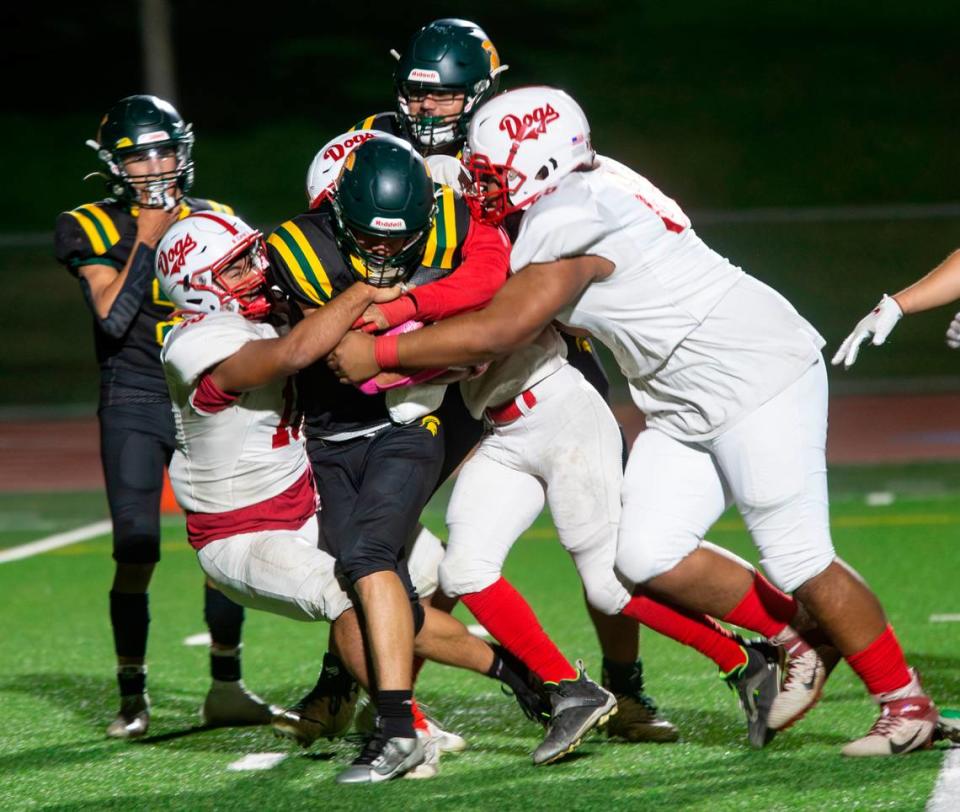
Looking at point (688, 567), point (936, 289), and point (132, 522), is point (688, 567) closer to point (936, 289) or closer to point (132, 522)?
point (936, 289)

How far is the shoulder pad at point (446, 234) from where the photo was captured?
4.15 meters

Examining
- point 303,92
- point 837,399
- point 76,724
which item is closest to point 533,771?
point 76,724

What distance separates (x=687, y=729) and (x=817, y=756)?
0.49m

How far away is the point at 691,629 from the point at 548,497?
518mm

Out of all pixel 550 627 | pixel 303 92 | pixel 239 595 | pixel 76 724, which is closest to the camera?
pixel 239 595

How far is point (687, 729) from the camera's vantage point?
4.44 metres

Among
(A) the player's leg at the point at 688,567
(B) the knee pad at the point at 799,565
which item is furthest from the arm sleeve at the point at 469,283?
(B) the knee pad at the point at 799,565

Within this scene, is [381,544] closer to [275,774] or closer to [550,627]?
[275,774]

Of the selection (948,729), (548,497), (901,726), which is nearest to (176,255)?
(548,497)

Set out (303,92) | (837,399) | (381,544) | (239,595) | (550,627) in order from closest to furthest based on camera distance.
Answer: (381,544), (239,595), (550,627), (837,399), (303,92)

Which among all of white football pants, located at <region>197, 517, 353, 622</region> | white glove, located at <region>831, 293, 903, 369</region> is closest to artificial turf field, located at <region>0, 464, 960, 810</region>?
white football pants, located at <region>197, 517, 353, 622</region>

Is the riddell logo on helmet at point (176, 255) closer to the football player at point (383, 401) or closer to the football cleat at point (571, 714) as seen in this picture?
the football player at point (383, 401)

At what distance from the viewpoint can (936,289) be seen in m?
3.98

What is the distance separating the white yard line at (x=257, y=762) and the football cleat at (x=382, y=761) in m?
0.35
